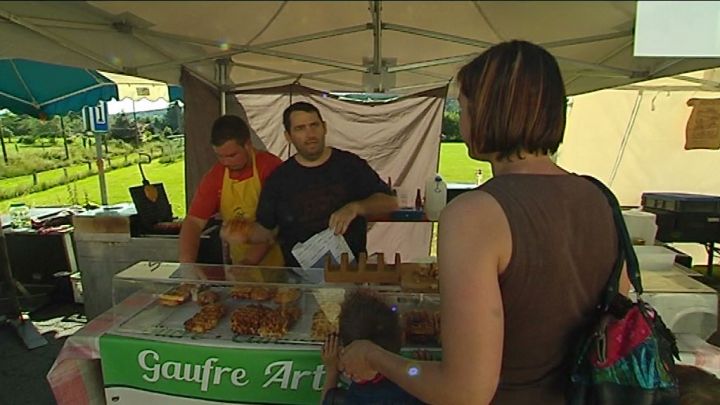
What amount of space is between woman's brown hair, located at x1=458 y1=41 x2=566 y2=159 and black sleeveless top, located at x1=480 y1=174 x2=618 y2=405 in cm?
6

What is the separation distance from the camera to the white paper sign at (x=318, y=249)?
176cm

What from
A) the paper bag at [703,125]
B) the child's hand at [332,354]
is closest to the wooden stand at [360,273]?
the child's hand at [332,354]

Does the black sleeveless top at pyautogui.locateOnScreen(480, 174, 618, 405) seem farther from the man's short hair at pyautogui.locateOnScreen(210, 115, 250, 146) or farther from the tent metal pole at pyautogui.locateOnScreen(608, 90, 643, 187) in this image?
the tent metal pole at pyautogui.locateOnScreen(608, 90, 643, 187)

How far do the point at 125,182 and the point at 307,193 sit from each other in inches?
365

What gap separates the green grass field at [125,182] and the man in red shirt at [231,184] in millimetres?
5282

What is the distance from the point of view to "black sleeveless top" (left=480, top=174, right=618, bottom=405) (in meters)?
0.71

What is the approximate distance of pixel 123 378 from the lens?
148 centimetres

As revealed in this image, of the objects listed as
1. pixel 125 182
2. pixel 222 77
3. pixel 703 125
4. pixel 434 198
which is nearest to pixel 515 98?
pixel 434 198

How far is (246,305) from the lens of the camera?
5.36 ft

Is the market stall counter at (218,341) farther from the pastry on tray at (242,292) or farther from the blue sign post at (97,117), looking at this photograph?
the blue sign post at (97,117)

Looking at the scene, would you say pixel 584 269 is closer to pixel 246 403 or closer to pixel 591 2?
pixel 591 2

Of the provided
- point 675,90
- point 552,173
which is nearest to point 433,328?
point 552,173

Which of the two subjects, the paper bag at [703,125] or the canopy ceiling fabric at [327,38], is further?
the paper bag at [703,125]

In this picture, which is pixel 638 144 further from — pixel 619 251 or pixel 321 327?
pixel 619 251
